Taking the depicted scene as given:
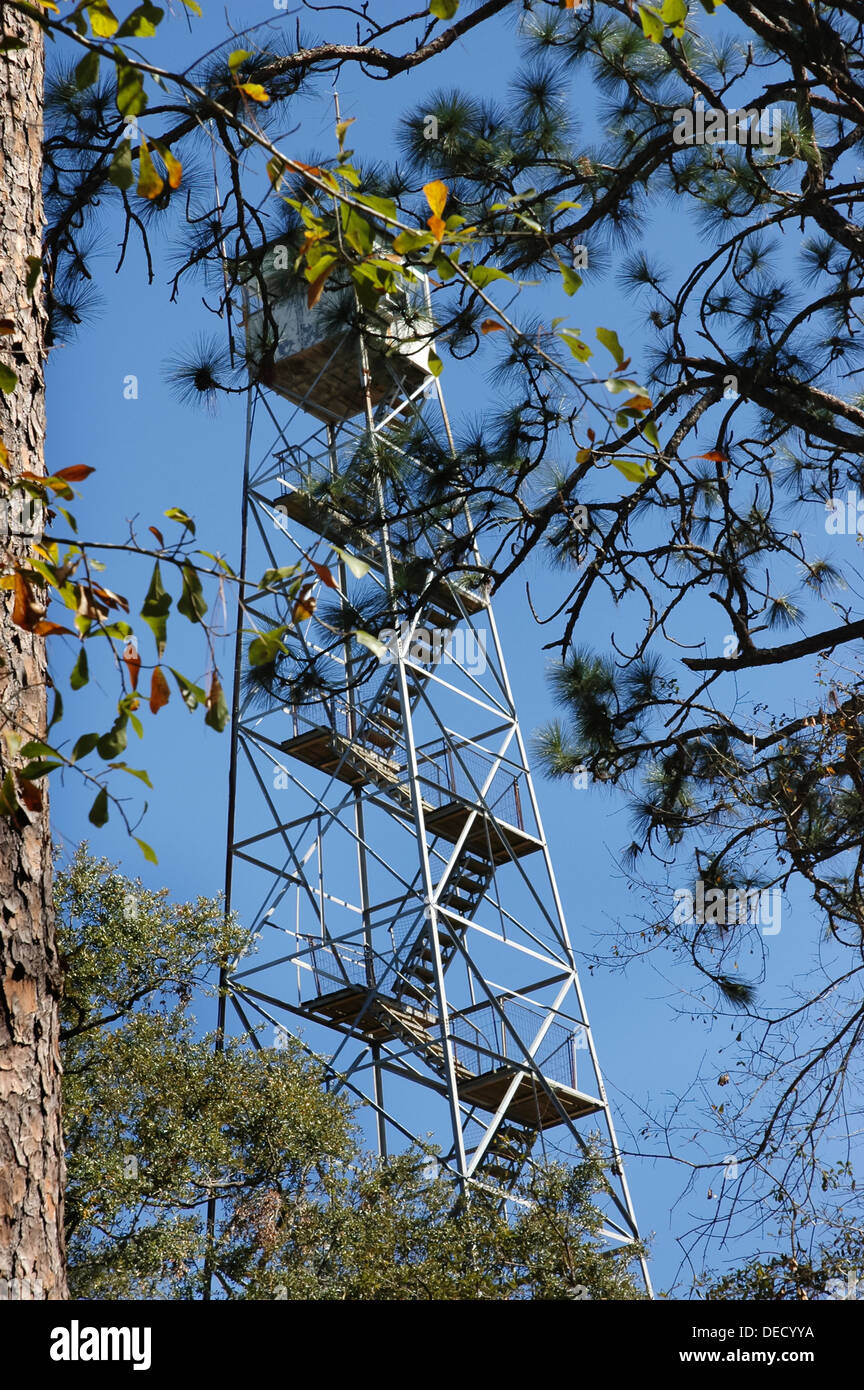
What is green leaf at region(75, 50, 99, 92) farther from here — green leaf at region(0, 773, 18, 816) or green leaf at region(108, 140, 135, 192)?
green leaf at region(0, 773, 18, 816)

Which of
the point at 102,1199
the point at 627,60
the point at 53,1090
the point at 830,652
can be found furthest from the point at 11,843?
the point at 102,1199

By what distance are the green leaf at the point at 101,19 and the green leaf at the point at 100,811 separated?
59.6 inches

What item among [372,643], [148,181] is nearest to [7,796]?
[372,643]

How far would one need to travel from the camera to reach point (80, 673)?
2965mm

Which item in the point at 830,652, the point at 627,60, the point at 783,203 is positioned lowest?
the point at 830,652

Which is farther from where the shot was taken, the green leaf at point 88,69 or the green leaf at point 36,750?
the green leaf at point 88,69

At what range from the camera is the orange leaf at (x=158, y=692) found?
284 centimetres

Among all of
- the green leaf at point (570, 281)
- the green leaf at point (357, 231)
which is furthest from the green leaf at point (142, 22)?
the green leaf at point (570, 281)

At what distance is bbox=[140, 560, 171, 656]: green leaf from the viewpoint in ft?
9.54

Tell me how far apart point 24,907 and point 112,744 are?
36 centimetres

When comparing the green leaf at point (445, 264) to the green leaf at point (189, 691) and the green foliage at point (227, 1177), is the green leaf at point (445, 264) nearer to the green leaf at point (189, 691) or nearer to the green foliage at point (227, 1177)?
the green leaf at point (189, 691)
